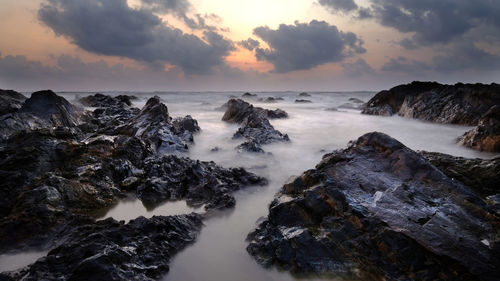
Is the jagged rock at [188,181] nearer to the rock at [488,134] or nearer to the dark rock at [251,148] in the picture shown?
the dark rock at [251,148]

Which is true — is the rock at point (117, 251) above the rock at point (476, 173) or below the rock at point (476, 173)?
below

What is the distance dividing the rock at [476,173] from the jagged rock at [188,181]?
3.58 m

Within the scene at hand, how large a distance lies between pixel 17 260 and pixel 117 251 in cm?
148

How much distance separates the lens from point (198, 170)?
612 cm

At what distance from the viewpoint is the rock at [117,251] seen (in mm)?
2768

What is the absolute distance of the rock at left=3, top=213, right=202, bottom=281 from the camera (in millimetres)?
2768

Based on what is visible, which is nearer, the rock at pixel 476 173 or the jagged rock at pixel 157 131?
the rock at pixel 476 173

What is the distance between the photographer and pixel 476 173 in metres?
4.61

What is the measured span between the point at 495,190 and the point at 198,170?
17.3 feet

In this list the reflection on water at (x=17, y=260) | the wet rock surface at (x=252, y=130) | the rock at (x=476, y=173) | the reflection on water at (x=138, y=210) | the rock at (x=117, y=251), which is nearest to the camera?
the rock at (x=117, y=251)

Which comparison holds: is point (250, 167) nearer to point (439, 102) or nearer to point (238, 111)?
point (238, 111)

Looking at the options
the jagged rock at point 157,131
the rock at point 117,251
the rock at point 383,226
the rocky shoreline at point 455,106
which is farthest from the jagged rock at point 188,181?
the rocky shoreline at point 455,106

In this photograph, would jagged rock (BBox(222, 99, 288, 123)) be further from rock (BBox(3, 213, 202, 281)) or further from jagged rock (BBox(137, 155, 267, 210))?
rock (BBox(3, 213, 202, 281))

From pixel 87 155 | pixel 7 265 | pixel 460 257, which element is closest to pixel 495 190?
pixel 460 257
